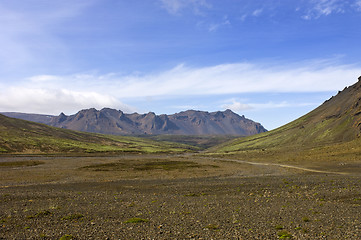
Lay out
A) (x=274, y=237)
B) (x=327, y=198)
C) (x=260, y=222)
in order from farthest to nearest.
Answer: (x=327, y=198)
(x=260, y=222)
(x=274, y=237)

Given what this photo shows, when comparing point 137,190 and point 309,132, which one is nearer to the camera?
point 137,190

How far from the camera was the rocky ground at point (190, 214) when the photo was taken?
21.5 metres

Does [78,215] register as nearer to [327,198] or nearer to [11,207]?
[11,207]

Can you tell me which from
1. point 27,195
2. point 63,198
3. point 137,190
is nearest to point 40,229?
point 63,198

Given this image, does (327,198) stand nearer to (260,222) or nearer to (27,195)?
(260,222)

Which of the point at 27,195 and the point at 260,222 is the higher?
the point at 260,222

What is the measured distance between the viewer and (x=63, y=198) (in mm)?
37250

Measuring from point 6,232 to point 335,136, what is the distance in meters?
169

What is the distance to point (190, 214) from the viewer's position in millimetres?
27844

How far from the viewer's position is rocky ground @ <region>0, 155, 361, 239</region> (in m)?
21.5

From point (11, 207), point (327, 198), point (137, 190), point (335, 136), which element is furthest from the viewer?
point (335, 136)

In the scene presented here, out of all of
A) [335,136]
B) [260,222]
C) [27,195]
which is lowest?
[27,195]

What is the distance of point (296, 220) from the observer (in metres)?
24.6

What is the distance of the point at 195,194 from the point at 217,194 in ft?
11.4
